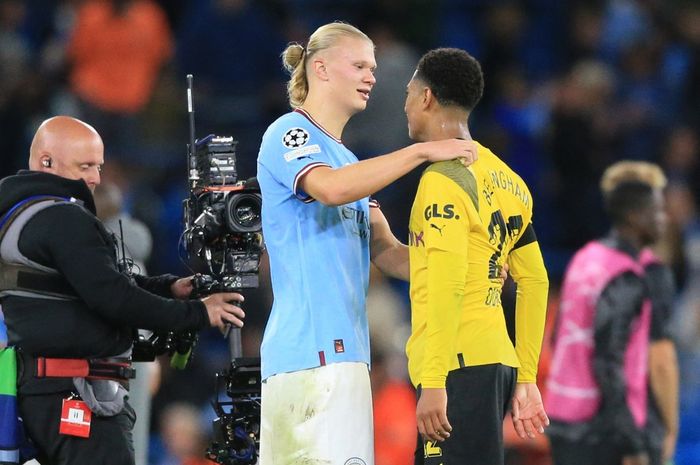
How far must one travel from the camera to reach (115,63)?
38.2 ft

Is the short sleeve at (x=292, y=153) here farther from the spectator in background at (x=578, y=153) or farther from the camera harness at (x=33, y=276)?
the spectator in background at (x=578, y=153)

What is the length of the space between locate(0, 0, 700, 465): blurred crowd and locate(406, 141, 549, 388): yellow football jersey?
486 cm

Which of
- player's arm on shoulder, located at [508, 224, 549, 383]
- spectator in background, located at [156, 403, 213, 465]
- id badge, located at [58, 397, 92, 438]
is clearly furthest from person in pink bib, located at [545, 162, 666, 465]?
spectator in background, located at [156, 403, 213, 465]

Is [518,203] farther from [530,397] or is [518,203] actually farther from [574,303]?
[574,303]

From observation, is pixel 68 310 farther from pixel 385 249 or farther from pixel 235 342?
pixel 385 249

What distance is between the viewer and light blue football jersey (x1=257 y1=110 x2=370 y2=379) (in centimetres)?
510

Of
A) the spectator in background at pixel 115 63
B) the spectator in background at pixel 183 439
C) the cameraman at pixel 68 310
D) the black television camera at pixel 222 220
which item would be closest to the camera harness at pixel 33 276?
the cameraman at pixel 68 310

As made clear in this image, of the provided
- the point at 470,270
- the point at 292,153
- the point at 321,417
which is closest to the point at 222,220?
the point at 292,153

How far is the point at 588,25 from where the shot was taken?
1261 cm

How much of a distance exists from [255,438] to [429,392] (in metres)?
1.05

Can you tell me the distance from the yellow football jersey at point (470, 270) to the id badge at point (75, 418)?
134cm

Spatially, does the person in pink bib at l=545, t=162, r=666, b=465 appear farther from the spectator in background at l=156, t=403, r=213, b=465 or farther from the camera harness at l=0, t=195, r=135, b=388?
the spectator in background at l=156, t=403, r=213, b=465

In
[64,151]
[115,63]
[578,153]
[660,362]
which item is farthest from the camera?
[578,153]

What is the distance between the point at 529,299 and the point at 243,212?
118 centimetres
